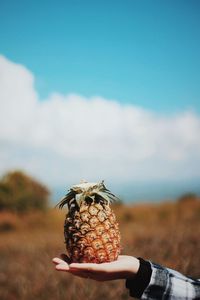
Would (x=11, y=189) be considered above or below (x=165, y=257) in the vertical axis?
above

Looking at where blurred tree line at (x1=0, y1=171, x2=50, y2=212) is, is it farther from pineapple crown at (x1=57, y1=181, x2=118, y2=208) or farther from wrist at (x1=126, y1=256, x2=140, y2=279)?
wrist at (x1=126, y1=256, x2=140, y2=279)

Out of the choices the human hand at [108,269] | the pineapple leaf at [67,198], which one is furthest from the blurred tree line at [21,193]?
the human hand at [108,269]

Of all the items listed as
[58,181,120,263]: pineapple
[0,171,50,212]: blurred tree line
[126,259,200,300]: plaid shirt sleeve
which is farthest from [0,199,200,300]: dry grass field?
[0,171,50,212]: blurred tree line

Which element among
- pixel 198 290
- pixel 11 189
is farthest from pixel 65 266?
pixel 11 189

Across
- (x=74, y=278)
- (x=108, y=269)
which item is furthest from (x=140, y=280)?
(x=74, y=278)

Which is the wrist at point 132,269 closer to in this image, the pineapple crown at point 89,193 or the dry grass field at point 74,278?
the pineapple crown at point 89,193

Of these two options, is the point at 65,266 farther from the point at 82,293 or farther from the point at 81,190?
the point at 82,293
